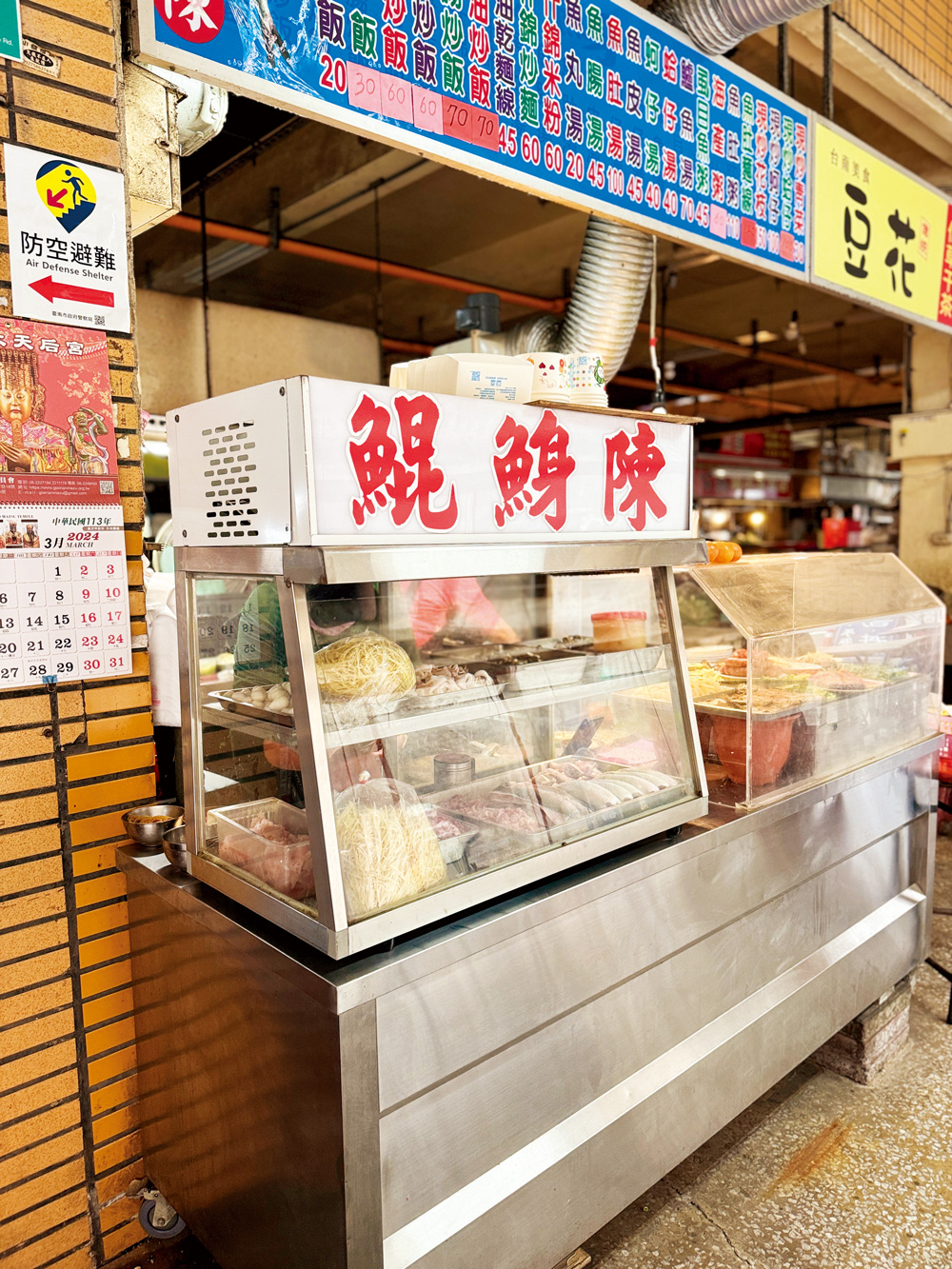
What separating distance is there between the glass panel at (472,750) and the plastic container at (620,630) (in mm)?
325

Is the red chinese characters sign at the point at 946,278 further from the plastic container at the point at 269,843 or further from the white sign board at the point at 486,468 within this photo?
the plastic container at the point at 269,843

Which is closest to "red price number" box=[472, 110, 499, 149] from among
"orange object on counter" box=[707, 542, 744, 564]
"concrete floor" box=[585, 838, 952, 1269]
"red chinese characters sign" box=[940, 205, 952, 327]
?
"orange object on counter" box=[707, 542, 744, 564]

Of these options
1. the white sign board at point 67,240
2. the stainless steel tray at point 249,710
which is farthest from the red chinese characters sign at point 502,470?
the white sign board at point 67,240

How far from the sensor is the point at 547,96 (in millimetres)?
2721

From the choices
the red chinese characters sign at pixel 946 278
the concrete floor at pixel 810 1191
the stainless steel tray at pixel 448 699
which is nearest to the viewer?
the stainless steel tray at pixel 448 699

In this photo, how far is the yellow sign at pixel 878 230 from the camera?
156 inches

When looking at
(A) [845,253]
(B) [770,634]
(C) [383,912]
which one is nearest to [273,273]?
(A) [845,253]

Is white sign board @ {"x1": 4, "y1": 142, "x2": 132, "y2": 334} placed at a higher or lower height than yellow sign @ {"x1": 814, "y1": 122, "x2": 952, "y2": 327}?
lower

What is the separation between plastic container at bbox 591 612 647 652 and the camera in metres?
3.17

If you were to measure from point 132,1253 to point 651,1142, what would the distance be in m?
1.46

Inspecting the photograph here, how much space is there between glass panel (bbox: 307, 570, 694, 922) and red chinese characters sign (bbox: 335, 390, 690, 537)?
34 cm

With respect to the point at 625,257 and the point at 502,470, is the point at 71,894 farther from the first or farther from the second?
the point at 625,257

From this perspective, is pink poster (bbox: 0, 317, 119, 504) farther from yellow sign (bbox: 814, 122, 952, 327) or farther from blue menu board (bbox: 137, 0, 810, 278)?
yellow sign (bbox: 814, 122, 952, 327)

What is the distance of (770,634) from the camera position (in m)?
2.57
